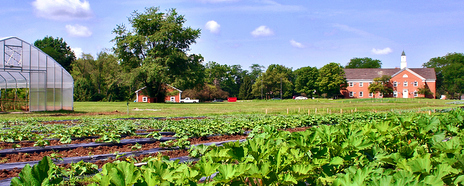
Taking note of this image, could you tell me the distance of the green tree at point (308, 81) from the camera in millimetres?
82688

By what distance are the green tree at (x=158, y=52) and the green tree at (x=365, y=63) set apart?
3248 inches

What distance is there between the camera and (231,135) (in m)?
9.09

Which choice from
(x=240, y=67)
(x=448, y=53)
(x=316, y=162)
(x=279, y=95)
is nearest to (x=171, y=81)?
(x=316, y=162)

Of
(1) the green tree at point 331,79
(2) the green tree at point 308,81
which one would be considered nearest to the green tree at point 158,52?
(1) the green tree at point 331,79

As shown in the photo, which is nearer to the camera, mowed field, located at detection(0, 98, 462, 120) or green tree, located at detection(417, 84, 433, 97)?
mowed field, located at detection(0, 98, 462, 120)

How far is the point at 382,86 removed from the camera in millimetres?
68812

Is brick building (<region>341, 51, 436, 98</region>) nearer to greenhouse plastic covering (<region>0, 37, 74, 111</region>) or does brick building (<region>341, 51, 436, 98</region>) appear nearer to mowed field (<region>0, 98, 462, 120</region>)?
mowed field (<region>0, 98, 462, 120</region>)

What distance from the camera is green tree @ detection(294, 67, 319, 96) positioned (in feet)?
271

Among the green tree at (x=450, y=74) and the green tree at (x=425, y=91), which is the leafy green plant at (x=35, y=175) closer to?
Answer: the green tree at (x=425, y=91)

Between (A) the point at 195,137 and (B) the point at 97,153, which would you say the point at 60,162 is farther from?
(A) the point at 195,137

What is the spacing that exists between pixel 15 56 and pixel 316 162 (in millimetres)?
Answer: 21600

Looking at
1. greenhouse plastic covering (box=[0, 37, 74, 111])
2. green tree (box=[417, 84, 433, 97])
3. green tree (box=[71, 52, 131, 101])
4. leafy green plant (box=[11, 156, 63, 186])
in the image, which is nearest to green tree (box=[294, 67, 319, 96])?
green tree (box=[417, 84, 433, 97])

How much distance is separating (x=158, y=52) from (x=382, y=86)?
50485 mm

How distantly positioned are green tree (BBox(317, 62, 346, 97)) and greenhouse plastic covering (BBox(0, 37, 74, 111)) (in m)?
62.0
